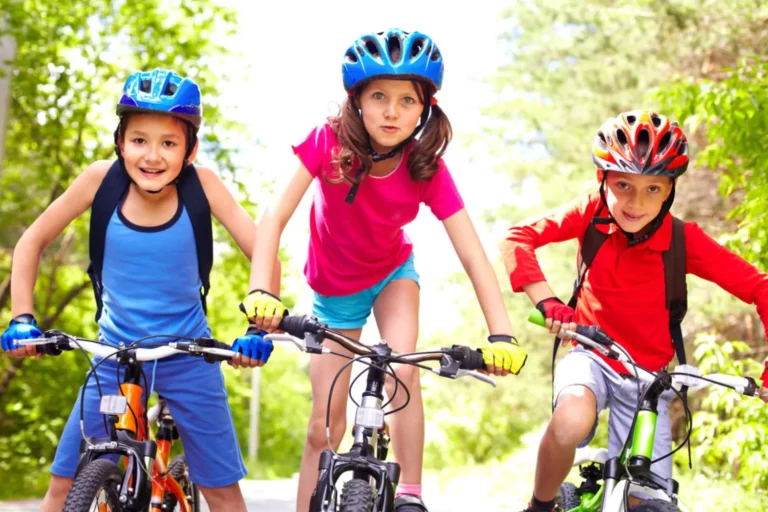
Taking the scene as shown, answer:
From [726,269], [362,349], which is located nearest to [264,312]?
[362,349]

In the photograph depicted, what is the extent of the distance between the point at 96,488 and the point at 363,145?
1892 millimetres

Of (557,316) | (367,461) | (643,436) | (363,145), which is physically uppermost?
(363,145)

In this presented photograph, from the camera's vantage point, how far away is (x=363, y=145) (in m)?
4.72

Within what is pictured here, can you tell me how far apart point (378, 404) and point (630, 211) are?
69.4 inches

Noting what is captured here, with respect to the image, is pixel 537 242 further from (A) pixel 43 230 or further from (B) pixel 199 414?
(A) pixel 43 230

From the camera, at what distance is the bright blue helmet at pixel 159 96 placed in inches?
179

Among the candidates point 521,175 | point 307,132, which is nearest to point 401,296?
point 307,132

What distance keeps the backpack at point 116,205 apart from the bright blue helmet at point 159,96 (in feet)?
0.86

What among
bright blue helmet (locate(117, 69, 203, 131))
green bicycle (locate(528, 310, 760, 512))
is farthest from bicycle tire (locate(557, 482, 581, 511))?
bright blue helmet (locate(117, 69, 203, 131))

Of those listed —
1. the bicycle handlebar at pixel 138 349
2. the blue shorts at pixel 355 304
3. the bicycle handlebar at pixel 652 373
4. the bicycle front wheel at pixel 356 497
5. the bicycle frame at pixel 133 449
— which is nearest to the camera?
the bicycle front wheel at pixel 356 497

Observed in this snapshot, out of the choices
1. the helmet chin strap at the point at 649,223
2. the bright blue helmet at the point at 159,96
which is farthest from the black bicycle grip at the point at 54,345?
the helmet chin strap at the point at 649,223

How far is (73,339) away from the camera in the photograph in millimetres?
3996

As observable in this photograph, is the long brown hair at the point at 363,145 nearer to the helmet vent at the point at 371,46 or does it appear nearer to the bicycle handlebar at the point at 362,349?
the helmet vent at the point at 371,46

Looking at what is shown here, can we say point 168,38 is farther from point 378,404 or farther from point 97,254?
point 378,404
